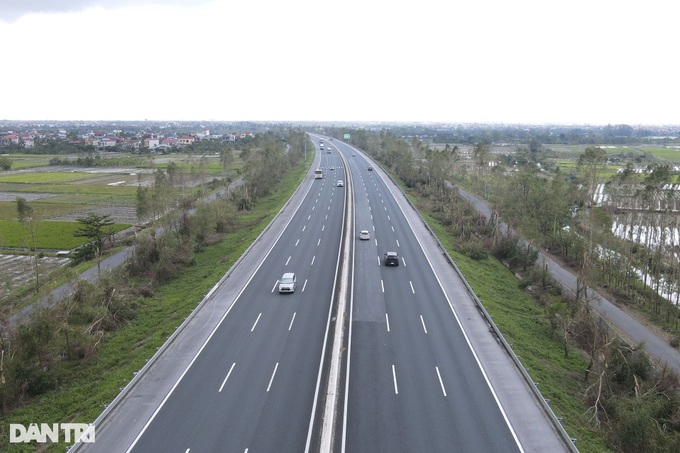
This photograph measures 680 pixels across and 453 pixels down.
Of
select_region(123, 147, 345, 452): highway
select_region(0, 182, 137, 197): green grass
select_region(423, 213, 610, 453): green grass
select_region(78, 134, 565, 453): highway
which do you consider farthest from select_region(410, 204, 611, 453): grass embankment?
select_region(0, 182, 137, 197): green grass

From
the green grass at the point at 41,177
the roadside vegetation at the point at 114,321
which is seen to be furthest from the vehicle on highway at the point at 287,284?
the green grass at the point at 41,177

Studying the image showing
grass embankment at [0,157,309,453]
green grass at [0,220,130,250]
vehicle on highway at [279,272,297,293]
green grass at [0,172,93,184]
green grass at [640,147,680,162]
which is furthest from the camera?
green grass at [640,147,680,162]

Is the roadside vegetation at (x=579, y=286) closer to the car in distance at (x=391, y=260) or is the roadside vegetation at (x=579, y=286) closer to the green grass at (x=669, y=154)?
the car in distance at (x=391, y=260)

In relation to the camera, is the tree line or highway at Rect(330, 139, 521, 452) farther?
the tree line

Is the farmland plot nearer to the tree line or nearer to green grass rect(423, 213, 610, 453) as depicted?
the tree line

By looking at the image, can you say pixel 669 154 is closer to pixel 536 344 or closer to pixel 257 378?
pixel 536 344
